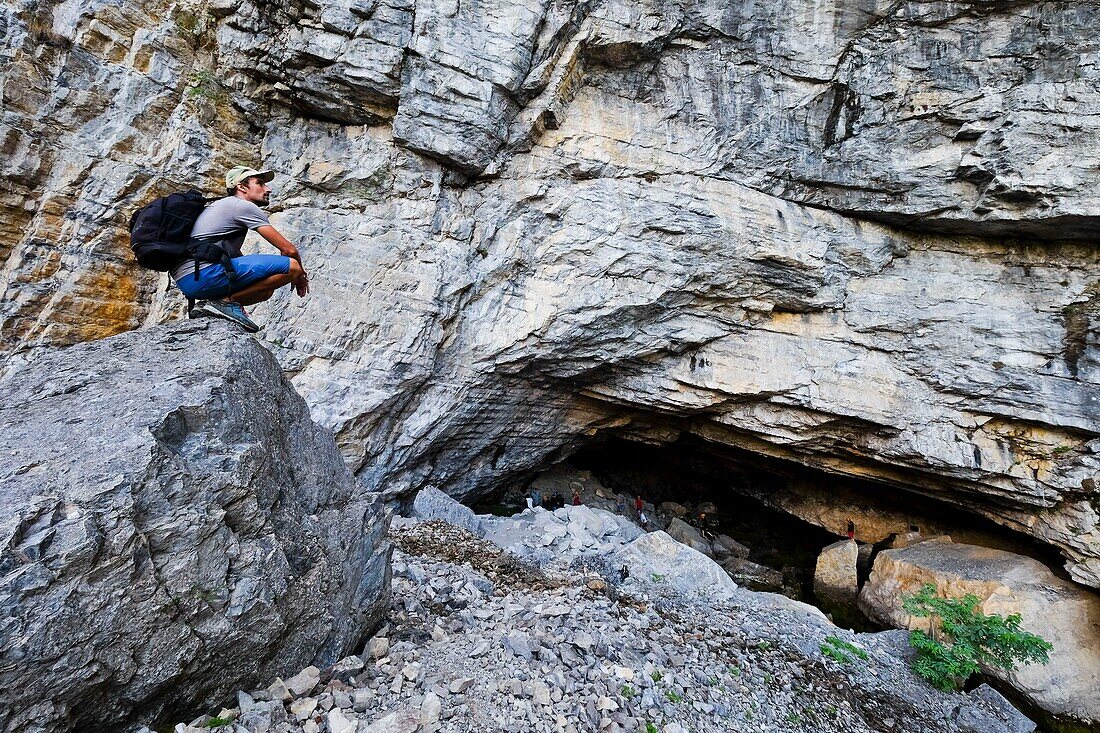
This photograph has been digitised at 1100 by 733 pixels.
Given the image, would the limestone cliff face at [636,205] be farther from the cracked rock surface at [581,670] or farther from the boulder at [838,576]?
the cracked rock surface at [581,670]

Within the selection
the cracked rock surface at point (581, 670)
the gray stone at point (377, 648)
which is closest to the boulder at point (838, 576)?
the cracked rock surface at point (581, 670)

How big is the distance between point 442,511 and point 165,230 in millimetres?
7844

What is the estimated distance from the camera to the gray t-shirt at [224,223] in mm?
4406

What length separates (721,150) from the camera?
37.2 ft

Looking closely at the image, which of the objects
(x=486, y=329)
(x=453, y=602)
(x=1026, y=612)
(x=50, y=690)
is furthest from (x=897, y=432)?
(x=50, y=690)

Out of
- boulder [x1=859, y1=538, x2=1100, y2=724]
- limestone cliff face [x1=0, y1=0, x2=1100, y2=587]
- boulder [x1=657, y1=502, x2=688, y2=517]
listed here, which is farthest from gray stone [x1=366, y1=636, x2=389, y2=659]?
boulder [x1=657, y1=502, x2=688, y2=517]

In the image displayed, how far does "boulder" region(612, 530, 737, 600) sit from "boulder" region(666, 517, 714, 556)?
15.6 feet

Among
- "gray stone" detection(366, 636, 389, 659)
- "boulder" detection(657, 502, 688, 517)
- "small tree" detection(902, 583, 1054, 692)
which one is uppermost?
"gray stone" detection(366, 636, 389, 659)

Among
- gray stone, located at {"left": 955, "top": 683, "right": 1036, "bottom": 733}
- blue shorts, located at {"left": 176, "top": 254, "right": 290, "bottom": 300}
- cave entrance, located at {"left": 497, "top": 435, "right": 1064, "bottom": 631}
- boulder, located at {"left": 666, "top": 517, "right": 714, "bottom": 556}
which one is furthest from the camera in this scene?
boulder, located at {"left": 666, "top": 517, "right": 714, "bottom": 556}

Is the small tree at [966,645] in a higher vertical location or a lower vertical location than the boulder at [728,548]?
higher

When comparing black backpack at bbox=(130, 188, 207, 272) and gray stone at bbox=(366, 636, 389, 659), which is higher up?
black backpack at bbox=(130, 188, 207, 272)

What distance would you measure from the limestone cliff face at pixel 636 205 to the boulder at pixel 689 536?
4.73 metres

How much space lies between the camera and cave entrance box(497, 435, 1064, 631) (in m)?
13.1

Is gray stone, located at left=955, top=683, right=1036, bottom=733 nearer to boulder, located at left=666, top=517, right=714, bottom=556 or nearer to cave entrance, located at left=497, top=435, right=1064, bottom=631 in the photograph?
cave entrance, located at left=497, top=435, right=1064, bottom=631
